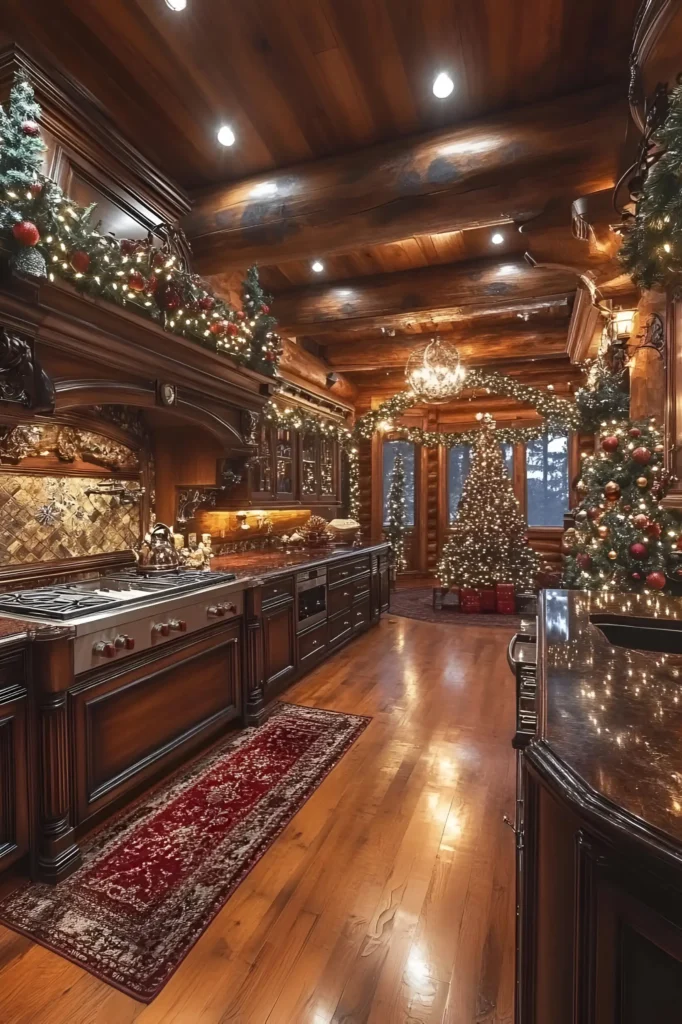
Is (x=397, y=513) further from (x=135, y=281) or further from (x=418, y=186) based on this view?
(x=135, y=281)

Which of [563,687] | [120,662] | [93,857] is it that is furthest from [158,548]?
[563,687]

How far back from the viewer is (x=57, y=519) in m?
3.01

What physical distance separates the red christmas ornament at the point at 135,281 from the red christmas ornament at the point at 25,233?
2.03ft

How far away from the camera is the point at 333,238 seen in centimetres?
373

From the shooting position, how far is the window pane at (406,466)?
31.6ft

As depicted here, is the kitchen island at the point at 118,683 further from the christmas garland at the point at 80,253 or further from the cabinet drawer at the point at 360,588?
the christmas garland at the point at 80,253

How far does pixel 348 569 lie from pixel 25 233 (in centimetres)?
379

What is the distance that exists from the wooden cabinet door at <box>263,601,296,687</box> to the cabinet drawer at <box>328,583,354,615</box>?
82cm

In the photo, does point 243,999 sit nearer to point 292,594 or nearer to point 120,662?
point 120,662

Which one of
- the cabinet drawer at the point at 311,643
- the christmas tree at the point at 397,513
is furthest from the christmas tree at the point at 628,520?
the christmas tree at the point at 397,513

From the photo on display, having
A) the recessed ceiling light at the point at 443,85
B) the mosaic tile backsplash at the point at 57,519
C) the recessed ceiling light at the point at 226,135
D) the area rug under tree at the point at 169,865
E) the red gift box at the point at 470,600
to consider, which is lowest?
the area rug under tree at the point at 169,865

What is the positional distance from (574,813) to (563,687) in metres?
0.57

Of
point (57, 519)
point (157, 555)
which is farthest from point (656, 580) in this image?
point (57, 519)

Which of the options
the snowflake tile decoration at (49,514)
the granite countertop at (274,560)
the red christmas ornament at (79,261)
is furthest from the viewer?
the granite countertop at (274,560)
